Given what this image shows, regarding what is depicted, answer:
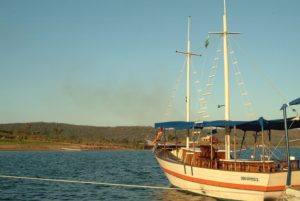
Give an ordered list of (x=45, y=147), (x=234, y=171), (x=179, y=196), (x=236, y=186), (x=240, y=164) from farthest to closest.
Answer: (x=45, y=147), (x=179, y=196), (x=240, y=164), (x=236, y=186), (x=234, y=171)

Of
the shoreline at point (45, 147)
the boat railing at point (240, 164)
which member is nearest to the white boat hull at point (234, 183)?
the boat railing at point (240, 164)

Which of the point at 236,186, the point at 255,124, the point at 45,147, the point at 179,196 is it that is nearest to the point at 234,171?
the point at 236,186

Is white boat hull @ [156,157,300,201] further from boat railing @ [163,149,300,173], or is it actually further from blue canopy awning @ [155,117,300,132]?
blue canopy awning @ [155,117,300,132]

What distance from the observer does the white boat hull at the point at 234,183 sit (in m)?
26.5

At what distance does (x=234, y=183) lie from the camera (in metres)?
28.3

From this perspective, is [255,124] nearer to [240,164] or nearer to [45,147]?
[240,164]

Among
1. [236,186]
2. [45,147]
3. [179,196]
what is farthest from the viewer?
[45,147]

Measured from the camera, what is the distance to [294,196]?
22.8 meters

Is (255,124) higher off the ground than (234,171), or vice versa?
(255,124)

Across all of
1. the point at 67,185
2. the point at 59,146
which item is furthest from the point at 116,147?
the point at 67,185

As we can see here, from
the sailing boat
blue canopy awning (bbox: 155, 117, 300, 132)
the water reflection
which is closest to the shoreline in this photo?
the water reflection

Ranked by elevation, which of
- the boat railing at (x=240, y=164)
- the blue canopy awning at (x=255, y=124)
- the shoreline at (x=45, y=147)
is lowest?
the shoreline at (x=45, y=147)

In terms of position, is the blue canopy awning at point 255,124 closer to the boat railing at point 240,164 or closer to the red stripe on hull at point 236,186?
the boat railing at point 240,164

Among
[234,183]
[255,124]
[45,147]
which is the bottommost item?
[45,147]
